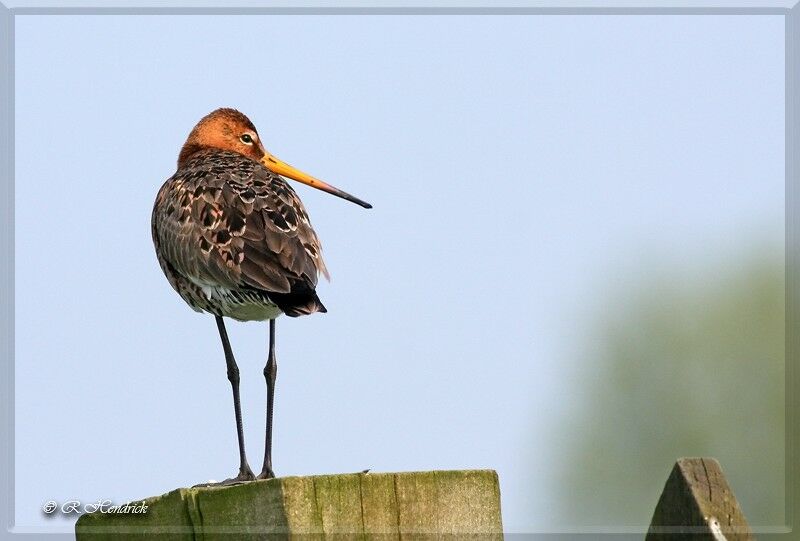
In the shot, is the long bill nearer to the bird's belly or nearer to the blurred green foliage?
the bird's belly

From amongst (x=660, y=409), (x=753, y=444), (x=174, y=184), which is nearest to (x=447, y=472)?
(x=174, y=184)

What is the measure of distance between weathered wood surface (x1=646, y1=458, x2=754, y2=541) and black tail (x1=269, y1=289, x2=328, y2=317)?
11.9ft

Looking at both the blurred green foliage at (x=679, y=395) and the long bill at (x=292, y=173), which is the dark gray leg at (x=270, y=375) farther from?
the blurred green foliage at (x=679, y=395)

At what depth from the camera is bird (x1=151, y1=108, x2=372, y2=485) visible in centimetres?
874

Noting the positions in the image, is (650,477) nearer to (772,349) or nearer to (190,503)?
(772,349)

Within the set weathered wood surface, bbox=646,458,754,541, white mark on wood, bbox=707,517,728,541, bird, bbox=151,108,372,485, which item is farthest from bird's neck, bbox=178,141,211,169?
white mark on wood, bbox=707,517,728,541

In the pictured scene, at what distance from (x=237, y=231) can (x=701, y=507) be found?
4.75 meters

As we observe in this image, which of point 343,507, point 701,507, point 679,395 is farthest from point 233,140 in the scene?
point 679,395

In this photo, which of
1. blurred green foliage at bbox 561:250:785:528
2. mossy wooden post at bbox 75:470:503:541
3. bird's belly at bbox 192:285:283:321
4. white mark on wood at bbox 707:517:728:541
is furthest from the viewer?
blurred green foliage at bbox 561:250:785:528

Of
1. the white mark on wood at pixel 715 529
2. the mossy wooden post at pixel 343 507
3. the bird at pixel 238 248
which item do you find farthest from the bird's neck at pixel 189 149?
the white mark on wood at pixel 715 529

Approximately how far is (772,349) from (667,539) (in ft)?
75.5

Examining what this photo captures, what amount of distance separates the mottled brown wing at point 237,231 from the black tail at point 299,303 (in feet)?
0.14

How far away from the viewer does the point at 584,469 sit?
87.6ft

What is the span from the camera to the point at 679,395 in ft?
91.4
